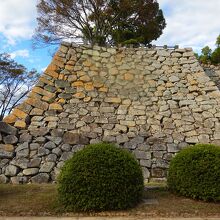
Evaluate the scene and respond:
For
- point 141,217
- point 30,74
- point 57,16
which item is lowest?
point 141,217

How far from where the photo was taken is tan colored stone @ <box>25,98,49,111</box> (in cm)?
1002

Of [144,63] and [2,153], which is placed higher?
[144,63]

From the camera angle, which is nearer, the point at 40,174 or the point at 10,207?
the point at 10,207

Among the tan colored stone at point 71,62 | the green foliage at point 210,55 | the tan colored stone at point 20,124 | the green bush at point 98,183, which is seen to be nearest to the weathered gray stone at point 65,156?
the tan colored stone at point 20,124

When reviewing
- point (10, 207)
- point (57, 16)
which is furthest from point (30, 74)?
point (10, 207)

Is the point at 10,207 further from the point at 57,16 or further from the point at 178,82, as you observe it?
the point at 57,16

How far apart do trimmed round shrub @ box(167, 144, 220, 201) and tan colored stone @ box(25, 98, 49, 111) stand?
4.71m

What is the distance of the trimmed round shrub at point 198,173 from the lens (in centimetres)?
634

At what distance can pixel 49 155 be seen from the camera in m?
9.13

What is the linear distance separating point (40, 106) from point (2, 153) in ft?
6.09

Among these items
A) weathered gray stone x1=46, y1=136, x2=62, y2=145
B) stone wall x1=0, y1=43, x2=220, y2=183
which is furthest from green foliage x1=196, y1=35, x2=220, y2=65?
weathered gray stone x1=46, y1=136, x2=62, y2=145

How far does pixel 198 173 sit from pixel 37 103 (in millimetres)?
5582

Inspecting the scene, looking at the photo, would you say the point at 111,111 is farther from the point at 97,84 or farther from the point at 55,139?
the point at 55,139

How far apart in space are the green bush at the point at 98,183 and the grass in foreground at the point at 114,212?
169mm
